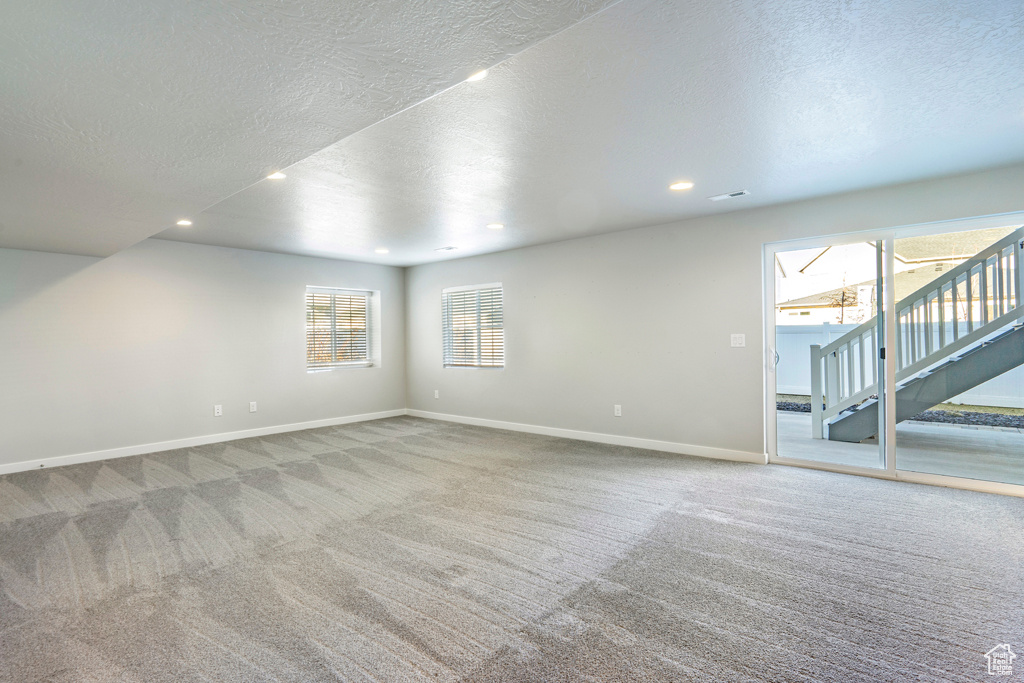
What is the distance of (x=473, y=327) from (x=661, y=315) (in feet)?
9.04

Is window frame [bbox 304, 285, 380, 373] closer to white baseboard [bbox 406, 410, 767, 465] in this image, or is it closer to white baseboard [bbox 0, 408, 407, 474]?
white baseboard [bbox 0, 408, 407, 474]

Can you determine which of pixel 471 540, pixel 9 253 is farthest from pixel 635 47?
pixel 9 253

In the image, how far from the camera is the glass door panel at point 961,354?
142 inches

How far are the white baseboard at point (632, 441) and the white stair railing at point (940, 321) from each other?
104cm

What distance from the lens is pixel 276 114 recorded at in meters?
1.92

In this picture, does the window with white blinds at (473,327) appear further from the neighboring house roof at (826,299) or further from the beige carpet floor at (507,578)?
the neighboring house roof at (826,299)

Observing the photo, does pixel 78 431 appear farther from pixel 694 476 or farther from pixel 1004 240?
pixel 1004 240

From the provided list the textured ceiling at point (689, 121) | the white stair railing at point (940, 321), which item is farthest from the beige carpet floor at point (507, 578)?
the textured ceiling at point (689, 121)

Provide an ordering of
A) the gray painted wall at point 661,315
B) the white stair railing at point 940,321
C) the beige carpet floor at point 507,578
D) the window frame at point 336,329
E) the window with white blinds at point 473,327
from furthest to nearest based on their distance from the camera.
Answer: the window frame at point 336,329 → the window with white blinds at point 473,327 → the gray painted wall at point 661,315 → the white stair railing at point 940,321 → the beige carpet floor at point 507,578

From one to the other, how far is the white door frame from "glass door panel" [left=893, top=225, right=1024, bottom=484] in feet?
0.16

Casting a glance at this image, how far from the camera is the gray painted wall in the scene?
401 cm

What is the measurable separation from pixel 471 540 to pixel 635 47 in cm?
260

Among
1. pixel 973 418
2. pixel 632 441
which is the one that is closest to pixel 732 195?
pixel 973 418

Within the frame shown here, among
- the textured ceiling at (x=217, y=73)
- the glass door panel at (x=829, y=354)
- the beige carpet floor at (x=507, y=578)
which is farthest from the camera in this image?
the glass door panel at (x=829, y=354)
